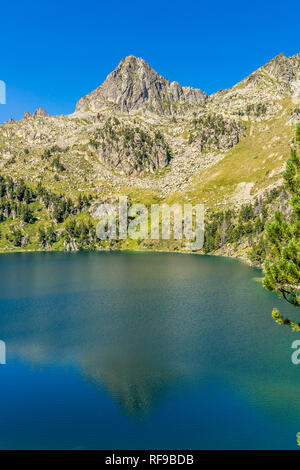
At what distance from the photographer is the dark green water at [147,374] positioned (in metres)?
36.9

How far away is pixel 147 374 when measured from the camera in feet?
165

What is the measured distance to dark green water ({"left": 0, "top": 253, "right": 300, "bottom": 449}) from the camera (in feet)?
121

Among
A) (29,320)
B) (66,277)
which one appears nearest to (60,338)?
(29,320)

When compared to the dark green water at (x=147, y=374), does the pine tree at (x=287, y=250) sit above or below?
above

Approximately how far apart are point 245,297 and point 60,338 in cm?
5512

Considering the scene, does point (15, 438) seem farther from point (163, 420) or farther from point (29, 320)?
point (29, 320)

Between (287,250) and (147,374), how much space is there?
3291 cm

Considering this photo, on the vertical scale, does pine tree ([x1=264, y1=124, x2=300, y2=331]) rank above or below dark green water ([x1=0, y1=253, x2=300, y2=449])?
above

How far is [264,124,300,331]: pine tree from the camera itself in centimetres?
2509

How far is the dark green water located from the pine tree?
18.6 meters

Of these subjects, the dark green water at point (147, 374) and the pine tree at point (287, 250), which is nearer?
the pine tree at point (287, 250)

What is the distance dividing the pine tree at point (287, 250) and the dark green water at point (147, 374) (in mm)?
18601

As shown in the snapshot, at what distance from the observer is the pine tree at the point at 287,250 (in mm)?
25094

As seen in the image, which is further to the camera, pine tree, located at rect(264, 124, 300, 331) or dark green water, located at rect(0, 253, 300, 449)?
dark green water, located at rect(0, 253, 300, 449)
